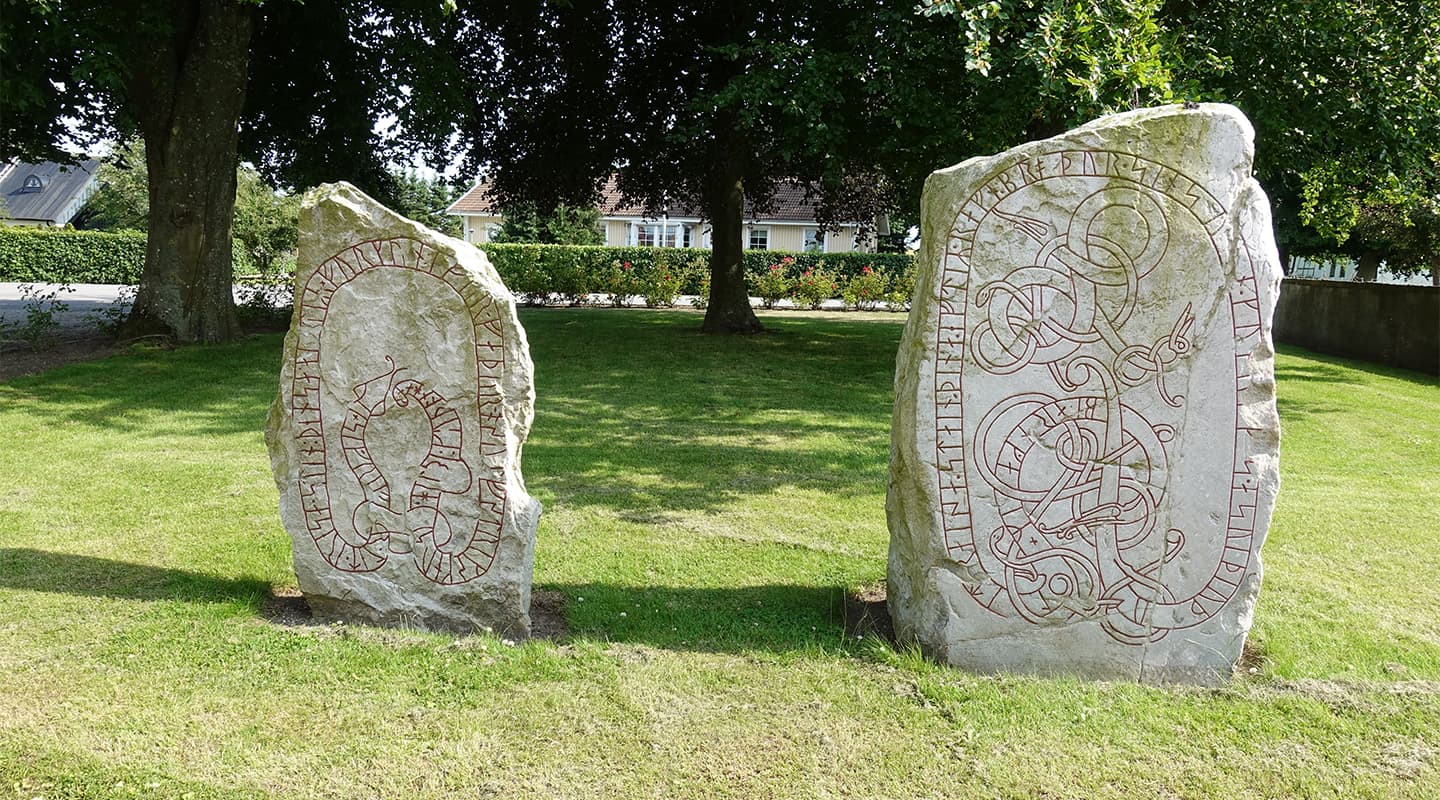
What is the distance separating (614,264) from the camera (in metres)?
25.2

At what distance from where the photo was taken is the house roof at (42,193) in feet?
154

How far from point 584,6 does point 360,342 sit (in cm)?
1177

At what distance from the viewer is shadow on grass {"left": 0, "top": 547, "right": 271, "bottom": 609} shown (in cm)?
466

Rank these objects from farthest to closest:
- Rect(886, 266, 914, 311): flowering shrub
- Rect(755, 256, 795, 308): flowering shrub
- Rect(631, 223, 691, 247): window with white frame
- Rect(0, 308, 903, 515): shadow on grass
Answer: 1. Rect(631, 223, 691, 247): window with white frame
2. Rect(755, 256, 795, 308): flowering shrub
3. Rect(886, 266, 914, 311): flowering shrub
4. Rect(0, 308, 903, 515): shadow on grass

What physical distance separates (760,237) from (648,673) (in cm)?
4396

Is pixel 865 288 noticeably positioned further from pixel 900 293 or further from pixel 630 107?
pixel 630 107

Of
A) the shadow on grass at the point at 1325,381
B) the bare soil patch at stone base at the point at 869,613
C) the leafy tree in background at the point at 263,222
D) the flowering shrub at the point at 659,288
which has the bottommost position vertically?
the bare soil patch at stone base at the point at 869,613

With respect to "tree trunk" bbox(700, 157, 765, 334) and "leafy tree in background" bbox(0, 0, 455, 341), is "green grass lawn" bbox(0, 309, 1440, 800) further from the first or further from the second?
"tree trunk" bbox(700, 157, 765, 334)

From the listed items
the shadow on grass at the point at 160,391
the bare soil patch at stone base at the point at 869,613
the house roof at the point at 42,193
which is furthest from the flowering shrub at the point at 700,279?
the house roof at the point at 42,193

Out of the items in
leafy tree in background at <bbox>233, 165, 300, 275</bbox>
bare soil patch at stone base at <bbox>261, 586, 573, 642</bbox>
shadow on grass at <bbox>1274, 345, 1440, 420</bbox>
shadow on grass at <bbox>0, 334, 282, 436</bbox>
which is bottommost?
bare soil patch at stone base at <bbox>261, 586, 573, 642</bbox>

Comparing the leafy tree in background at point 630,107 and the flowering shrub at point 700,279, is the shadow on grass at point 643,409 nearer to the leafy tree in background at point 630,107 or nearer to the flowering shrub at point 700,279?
the leafy tree in background at point 630,107

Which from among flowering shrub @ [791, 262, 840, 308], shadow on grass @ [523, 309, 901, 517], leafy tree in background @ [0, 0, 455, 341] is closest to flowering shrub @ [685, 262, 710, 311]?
flowering shrub @ [791, 262, 840, 308]

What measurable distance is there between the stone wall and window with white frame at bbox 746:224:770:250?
28.9 m

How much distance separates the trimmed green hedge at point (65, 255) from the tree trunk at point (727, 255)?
22748 mm
